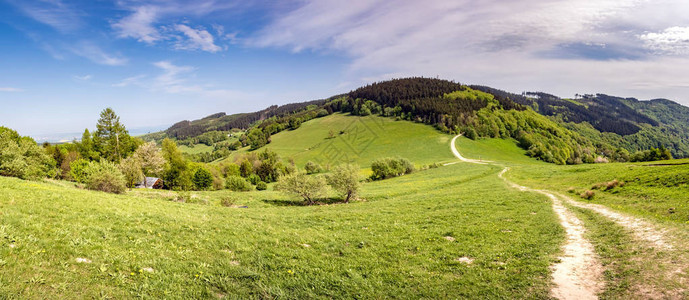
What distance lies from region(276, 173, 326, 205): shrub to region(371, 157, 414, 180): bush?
37914mm

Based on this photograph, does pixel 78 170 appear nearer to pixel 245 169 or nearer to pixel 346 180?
pixel 245 169

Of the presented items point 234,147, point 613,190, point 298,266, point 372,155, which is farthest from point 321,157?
→ point 298,266

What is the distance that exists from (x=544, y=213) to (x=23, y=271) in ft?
100

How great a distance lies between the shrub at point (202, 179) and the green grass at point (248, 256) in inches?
2020

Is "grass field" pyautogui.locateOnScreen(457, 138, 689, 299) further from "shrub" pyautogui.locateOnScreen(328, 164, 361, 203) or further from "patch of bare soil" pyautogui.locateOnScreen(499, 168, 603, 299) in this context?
"shrub" pyautogui.locateOnScreen(328, 164, 361, 203)

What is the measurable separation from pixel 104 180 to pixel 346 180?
29742mm

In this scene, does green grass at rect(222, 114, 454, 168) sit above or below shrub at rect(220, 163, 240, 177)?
above

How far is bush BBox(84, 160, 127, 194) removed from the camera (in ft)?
97.7

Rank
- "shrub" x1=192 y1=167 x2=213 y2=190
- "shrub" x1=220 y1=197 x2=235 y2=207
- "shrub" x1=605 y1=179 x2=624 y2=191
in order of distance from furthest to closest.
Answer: "shrub" x1=192 y1=167 x2=213 y2=190 < "shrub" x1=220 y1=197 x2=235 y2=207 < "shrub" x1=605 y1=179 x2=624 y2=191

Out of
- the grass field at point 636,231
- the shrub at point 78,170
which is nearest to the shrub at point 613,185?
the grass field at point 636,231

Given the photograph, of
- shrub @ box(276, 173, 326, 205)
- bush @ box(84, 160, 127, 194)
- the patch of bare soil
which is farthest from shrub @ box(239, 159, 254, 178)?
the patch of bare soil

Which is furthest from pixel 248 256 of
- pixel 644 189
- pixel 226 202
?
pixel 644 189

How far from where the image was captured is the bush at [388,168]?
71688 millimetres

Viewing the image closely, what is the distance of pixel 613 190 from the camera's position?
26188 mm
